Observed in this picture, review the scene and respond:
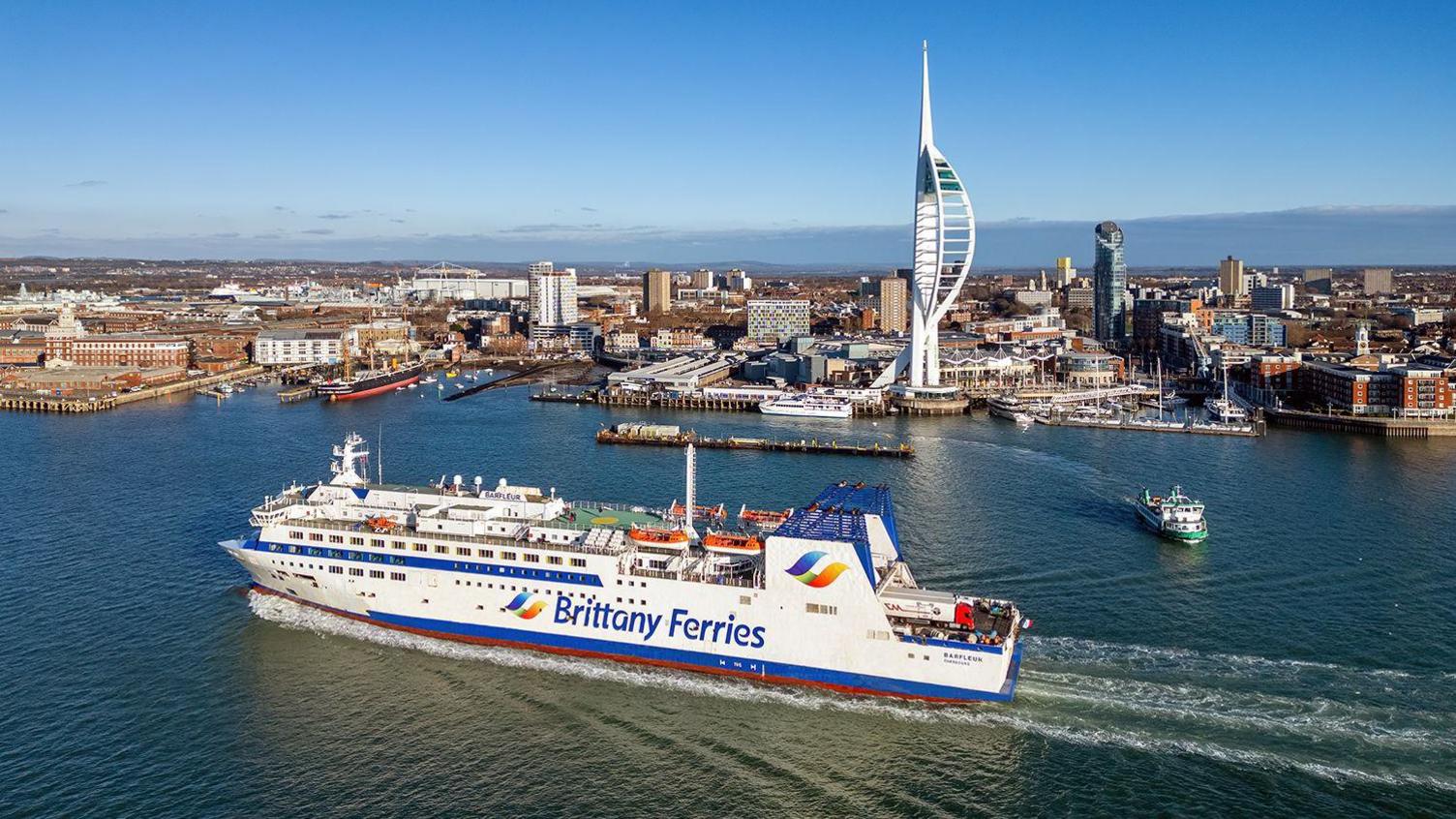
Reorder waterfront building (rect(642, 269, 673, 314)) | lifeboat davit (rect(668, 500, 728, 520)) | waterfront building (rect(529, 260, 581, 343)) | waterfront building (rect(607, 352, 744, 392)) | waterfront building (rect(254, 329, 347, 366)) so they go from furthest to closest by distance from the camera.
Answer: waterfront building (rect(642, 269, 673, 314)), waterfront building (rect(529, 260, 581, 343)), waterfront building (rect(254, 329, 347, 366)), waterfront building (rect(607, 352, 744, 392)), lifeboat davit (rect(668, 500, 728, 520))

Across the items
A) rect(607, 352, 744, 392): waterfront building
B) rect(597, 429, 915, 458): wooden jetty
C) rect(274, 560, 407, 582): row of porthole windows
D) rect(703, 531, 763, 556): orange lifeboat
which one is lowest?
rect(597, 429, 915, 458): wooden jetty

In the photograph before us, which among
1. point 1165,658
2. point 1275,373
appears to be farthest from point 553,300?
point 1165,658

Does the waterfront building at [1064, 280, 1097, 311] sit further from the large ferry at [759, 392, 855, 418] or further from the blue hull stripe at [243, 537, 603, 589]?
the blue hull stripe at [243, 537, 603, 589]

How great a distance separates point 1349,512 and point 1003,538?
7.02 meters

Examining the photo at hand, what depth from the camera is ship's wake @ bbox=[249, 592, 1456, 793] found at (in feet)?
33.2

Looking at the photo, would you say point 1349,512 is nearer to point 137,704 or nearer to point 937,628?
point 937,628

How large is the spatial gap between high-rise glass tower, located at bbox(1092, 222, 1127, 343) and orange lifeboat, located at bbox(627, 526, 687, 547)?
2047 inches

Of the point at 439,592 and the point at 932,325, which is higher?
the point at 932,325

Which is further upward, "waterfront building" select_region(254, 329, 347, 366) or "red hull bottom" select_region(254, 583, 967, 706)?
"waterfront building" select_region(254, 329, 347, 366)

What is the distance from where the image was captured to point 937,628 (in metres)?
12.1

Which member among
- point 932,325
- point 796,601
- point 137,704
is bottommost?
point 137,704

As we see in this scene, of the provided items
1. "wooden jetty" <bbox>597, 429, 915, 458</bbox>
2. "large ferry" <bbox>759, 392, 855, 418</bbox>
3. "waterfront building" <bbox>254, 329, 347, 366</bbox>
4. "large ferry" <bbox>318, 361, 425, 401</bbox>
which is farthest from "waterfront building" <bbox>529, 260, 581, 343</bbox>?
"wooden jetty" <bbox>597, 429, 915, 458</bbox>

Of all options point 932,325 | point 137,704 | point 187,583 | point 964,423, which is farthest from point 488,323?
point 137,704

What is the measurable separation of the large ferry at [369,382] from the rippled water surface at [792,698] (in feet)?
59.9
